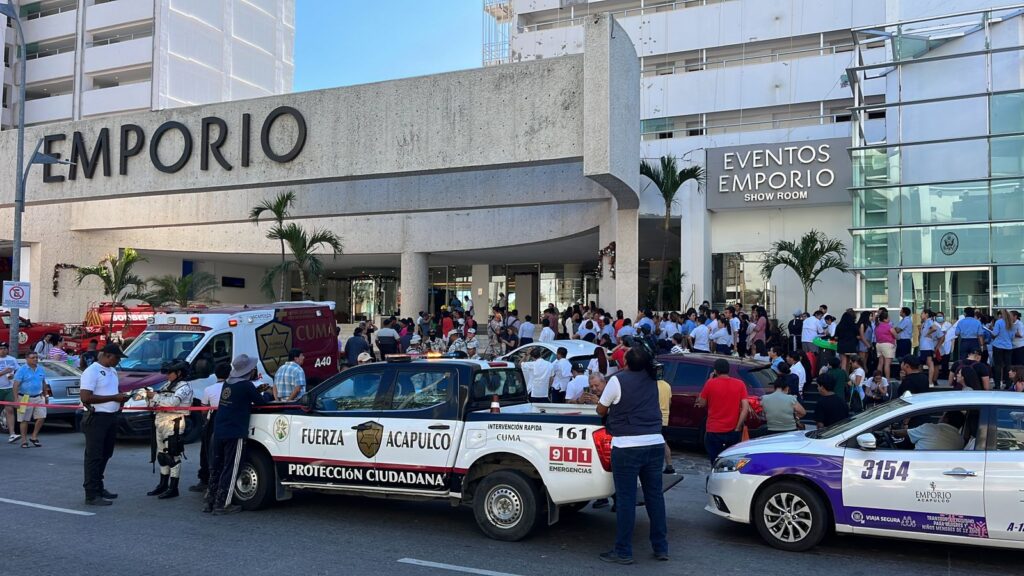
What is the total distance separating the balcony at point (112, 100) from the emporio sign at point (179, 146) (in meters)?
32.3

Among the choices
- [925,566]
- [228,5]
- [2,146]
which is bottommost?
[925,566]

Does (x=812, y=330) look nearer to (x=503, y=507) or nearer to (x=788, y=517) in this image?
(x=788, y=517)

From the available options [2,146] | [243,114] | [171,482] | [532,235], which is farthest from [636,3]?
[171,482]

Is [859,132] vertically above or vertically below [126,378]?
above

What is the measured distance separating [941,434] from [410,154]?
1322 cm

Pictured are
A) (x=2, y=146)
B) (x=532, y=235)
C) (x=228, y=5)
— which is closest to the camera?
(x=2, y=146)

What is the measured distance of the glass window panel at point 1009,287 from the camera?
18375mm

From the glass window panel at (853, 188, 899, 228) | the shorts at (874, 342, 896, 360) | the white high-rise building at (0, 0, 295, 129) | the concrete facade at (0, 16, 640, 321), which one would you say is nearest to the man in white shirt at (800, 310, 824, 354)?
the shorts at (874, 342, 896, 360)

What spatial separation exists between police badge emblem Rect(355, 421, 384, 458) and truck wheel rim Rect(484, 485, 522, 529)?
4.25 ft

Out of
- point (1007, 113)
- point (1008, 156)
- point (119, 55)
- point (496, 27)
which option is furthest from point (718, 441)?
point (119, 55)

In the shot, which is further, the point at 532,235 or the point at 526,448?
the point at 532,235

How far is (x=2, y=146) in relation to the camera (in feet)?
75.7

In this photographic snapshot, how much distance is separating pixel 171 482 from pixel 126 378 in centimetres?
480

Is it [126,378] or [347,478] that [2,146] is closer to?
[126,378]
